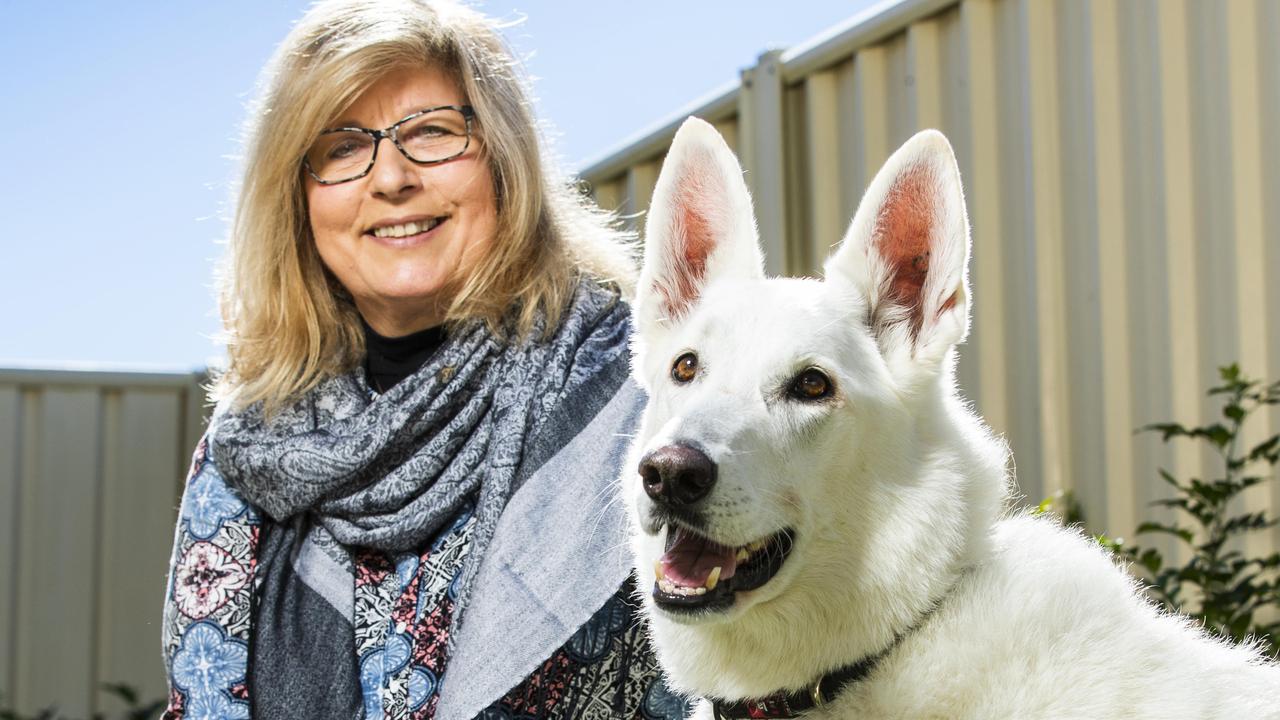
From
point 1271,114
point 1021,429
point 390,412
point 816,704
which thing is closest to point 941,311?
point 816,704

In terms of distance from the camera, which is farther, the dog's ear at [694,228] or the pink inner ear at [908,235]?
the dog's ear at [694,228]

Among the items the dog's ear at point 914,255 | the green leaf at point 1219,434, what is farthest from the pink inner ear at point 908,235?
the green leaf at point 1219,434

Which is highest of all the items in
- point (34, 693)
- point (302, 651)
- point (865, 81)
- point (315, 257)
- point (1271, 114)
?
point (865, 81)

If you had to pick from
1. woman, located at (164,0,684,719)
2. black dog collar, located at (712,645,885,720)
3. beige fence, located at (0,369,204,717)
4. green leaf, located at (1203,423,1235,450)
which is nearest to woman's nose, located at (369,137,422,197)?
woman, located at (164,0,684,719)

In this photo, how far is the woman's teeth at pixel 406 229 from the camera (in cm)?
253

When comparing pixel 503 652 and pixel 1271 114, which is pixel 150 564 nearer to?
pixel 503 652

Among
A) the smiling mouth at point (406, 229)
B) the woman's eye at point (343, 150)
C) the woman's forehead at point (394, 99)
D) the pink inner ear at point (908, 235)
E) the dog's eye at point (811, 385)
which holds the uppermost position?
the woman's forehead at point (394, 99)

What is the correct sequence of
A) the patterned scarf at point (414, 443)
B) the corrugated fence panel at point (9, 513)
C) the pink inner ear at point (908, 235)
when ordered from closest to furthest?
the pink inner ear at point (908, 235) < the patterned scarf at point (414, 443) < the corrugated fence panel at point (9, 513)

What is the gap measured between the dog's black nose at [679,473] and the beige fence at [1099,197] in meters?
2.46

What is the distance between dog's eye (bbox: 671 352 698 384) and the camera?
1.82 meters

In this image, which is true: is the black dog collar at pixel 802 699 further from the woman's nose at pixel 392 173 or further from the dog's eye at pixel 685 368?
the woman's nose at pixel 392 173

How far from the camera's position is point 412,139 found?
2.52 metres

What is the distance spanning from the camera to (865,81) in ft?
14.6

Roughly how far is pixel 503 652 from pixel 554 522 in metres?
0.26
